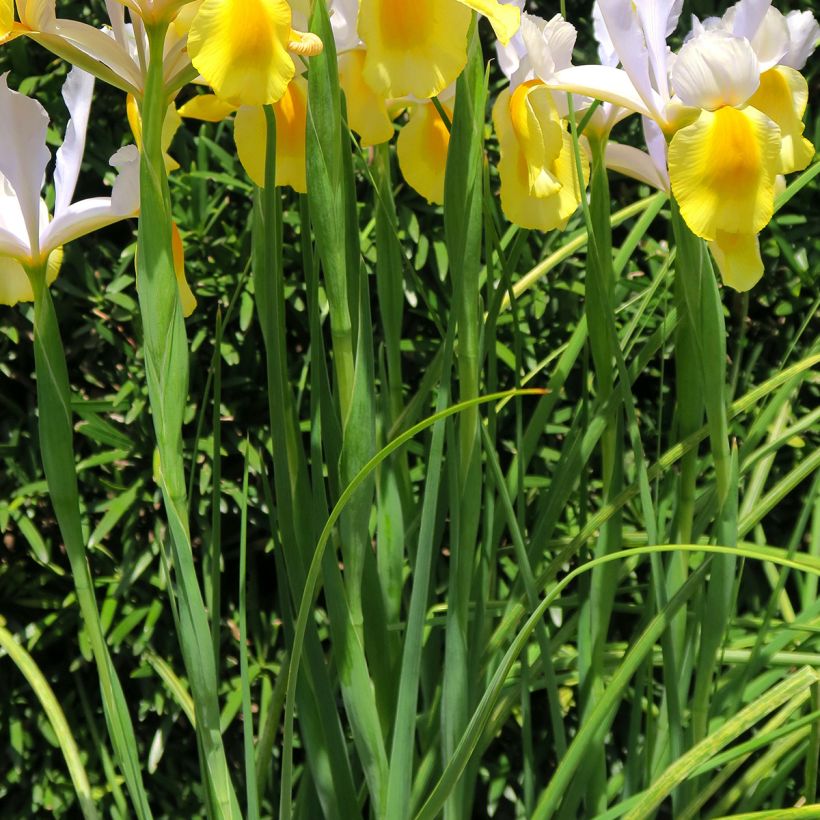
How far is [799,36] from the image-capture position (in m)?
0.64

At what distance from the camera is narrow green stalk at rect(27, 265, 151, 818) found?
57 centimetres

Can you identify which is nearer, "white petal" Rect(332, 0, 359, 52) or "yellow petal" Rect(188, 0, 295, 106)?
"yellow petal" Rect(188, 0, 295, 106)

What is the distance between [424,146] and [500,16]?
20 cm

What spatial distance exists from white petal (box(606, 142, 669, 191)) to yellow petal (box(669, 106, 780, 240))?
0.42 feet

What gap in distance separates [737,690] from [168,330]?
18.6 inches

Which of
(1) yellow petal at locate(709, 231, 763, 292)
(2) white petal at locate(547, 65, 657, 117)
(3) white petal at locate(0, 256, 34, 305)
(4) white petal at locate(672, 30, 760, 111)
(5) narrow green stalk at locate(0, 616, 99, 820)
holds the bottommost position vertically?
(5) narrow green stalk at locate(0, 616, 99, 820)

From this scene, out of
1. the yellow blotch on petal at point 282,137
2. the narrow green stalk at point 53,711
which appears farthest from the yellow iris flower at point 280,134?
the narrow green stalk at point 53,711

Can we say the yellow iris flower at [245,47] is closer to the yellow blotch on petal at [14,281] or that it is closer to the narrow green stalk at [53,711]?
the yellow blotch on petal at [14,281]

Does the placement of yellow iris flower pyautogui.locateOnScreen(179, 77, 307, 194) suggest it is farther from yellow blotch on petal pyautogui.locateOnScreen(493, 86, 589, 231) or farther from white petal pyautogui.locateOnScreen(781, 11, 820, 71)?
white petal pyautogui.locateOnScreen(781, 11, 820, 71)

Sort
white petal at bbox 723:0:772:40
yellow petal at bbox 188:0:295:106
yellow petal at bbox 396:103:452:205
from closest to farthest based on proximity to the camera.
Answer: yellow petal at bbox 188:0:295:106
white petal at bbox 723:0:772:40
yellow petal at bbox 396:103:452:205

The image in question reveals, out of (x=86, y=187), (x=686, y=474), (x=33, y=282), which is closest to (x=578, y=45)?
(x=86, y=187)

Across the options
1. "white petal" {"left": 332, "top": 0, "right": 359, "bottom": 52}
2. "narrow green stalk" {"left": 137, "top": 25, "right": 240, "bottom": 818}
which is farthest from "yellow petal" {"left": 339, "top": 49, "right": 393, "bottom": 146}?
"narrow green stalk" {"left": 137, "top": 25, "right": 240, "bottom": 818}

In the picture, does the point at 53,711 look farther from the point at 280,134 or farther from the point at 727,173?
the point at 727,173

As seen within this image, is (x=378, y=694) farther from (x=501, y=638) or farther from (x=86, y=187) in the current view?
(x=86, y=187)
